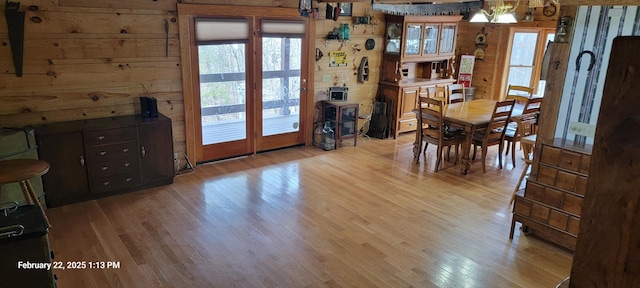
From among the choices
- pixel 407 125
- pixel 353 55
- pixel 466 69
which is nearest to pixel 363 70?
pixel 353 55

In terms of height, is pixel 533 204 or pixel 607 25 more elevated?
pixel 607 25

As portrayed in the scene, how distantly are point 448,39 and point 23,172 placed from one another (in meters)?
5.95

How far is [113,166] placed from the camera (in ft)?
13.7

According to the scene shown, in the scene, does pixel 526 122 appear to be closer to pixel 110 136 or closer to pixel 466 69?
pixel 466 69

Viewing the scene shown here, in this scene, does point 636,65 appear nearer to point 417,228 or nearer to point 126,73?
point 417,228

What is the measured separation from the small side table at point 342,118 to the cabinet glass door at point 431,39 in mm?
1529

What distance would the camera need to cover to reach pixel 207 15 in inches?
189

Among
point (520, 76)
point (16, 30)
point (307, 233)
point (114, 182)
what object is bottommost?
point (307, 233)

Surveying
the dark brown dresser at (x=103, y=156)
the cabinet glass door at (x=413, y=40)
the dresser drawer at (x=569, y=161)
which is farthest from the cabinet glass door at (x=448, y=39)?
the dark brown dresser at (x=103, y=156)

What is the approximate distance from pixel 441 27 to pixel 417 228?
4.03 meters

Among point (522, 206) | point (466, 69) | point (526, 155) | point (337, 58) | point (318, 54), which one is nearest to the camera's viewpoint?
point (522, 206)

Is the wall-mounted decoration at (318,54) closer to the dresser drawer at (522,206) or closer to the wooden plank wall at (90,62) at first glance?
the wooden plank wall at (90,62)

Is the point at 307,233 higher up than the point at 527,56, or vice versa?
the point at 527,56

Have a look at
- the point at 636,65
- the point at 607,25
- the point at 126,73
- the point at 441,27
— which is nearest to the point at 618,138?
the point at 636,65
